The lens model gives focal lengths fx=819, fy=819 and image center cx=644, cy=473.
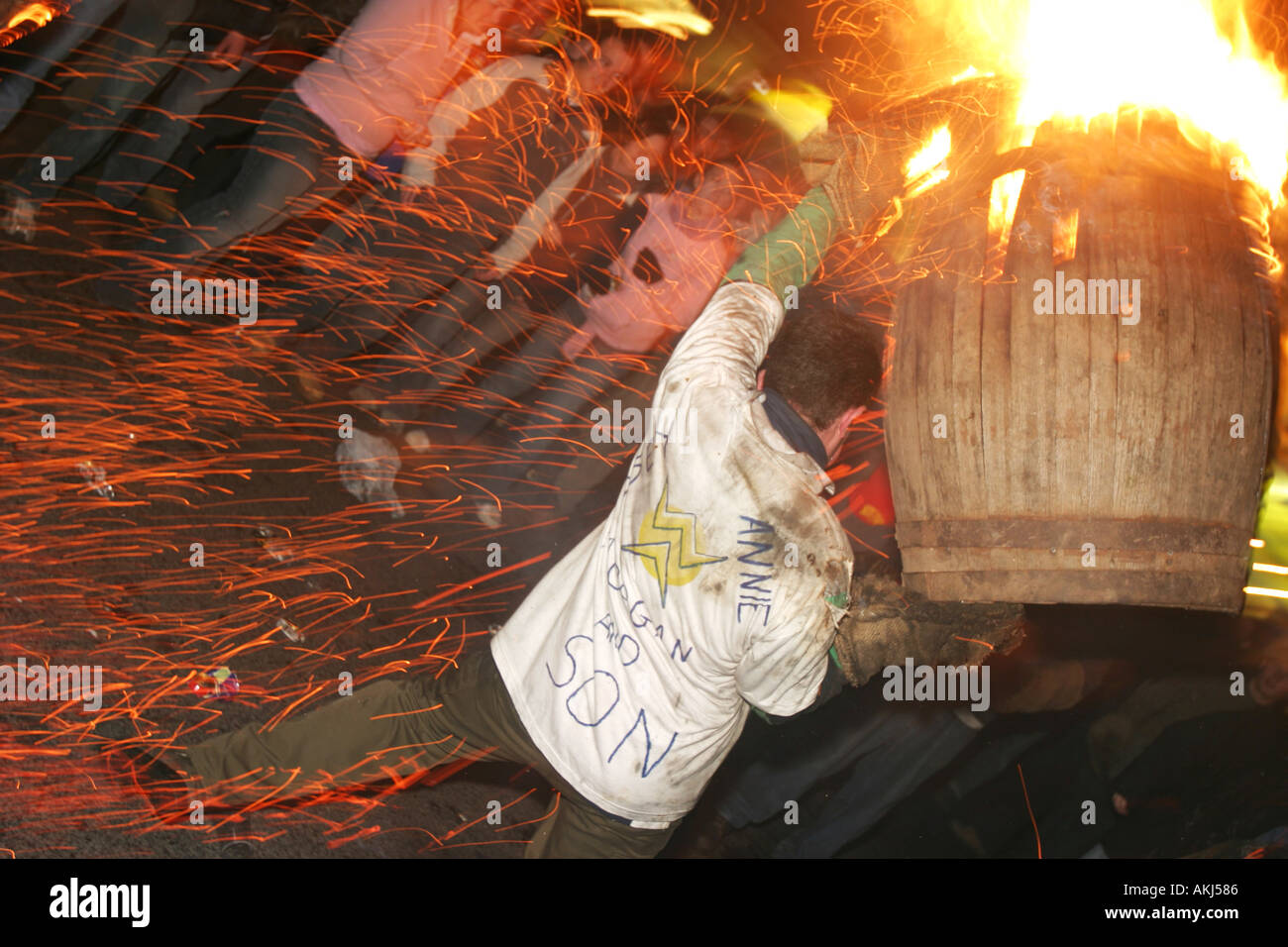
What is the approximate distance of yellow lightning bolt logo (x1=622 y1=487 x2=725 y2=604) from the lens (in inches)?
65.8

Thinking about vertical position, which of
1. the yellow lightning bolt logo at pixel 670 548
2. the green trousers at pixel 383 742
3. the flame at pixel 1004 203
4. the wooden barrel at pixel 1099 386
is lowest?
the green trousers at pixel 383 742

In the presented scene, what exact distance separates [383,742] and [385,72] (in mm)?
1821

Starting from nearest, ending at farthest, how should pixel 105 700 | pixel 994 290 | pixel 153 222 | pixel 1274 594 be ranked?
pixel 994 290 < pixel 105 700 < pixel 1274 594 < pixel 153 222

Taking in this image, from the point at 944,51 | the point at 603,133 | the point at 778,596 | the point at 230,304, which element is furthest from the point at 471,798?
the point at 944,51

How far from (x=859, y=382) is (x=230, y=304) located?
86.2 inches

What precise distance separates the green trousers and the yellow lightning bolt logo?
489 millimetres

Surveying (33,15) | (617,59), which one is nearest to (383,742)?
(617,59)

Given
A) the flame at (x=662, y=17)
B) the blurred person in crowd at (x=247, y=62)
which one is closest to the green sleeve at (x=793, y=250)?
the flame at (x=662, y=17)

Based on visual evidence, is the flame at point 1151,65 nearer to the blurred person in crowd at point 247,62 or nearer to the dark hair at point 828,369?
the dark hair at point 828,369

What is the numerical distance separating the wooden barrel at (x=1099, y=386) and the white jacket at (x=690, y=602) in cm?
29

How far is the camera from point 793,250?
179 centimetres

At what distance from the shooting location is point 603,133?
244 cm

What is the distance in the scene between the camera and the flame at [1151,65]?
1.58 meters

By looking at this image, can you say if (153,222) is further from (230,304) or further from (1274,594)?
(1274,594)
